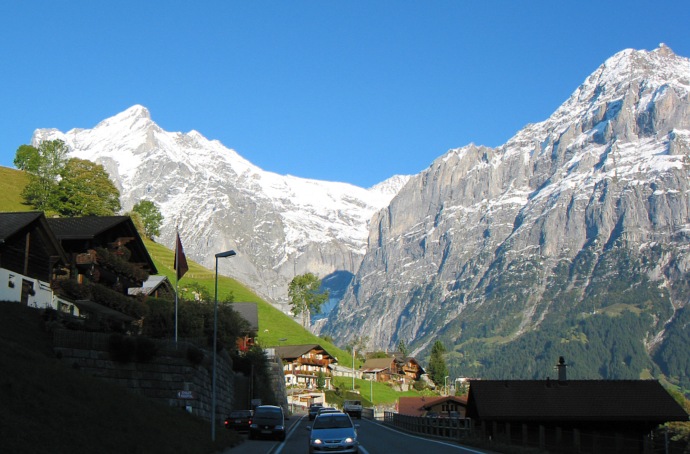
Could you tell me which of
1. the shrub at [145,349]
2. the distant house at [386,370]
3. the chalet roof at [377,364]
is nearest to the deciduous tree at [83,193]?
the distant house at [386,370]

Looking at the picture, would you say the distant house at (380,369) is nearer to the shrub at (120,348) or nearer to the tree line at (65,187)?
the tree line at (65,187)

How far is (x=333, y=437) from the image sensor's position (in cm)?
3306

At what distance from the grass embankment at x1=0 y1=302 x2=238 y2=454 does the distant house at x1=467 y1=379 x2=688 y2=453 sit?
3076 cm

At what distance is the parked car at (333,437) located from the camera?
32.6 m

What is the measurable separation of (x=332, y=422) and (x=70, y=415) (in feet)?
40.4

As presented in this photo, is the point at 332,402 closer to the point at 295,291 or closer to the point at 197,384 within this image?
the point at 295,291

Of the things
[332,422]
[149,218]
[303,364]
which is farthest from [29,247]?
[149,218]

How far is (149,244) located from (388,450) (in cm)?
13090

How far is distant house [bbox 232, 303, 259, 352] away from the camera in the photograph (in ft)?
339


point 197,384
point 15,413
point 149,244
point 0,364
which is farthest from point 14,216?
point 149,244

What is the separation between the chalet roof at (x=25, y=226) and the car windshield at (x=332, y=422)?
80.3ft

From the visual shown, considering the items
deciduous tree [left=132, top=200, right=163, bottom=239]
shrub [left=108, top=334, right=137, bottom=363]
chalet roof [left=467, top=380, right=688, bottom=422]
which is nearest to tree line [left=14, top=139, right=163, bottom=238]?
deciduous tree [left=132, top=200, right=163, bottom=239]

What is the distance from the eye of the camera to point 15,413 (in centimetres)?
2289

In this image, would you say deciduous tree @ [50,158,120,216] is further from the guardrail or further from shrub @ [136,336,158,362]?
shrub @ [136,336,158,362]
